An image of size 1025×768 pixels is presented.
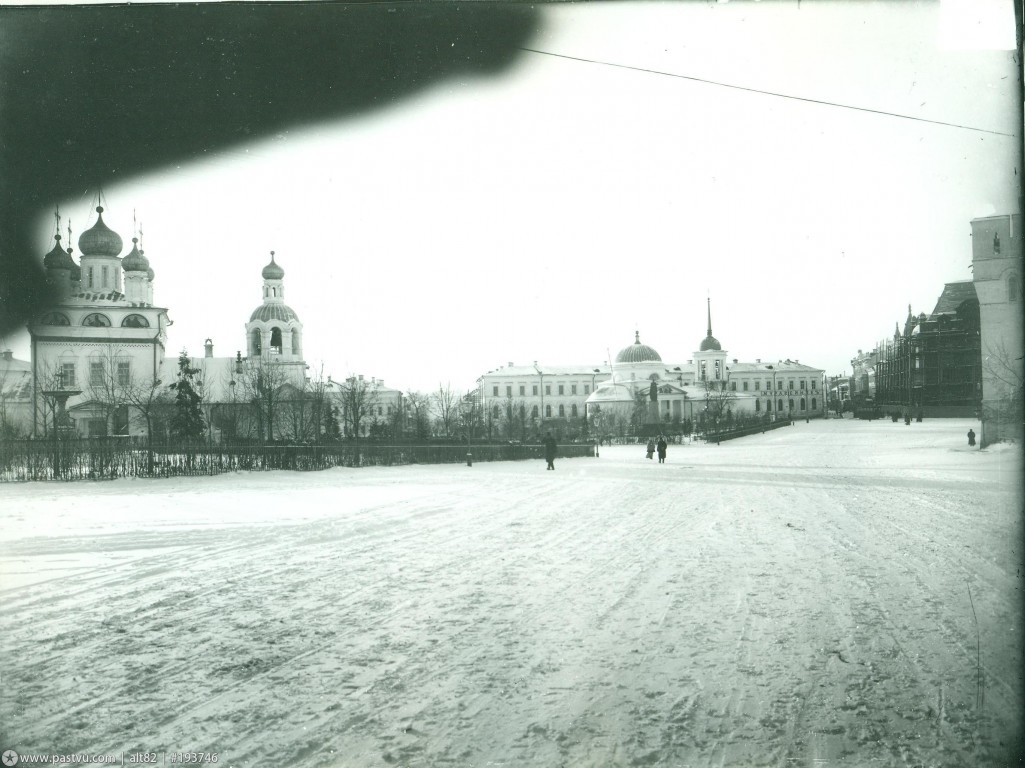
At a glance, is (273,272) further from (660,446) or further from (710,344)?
(660,446)

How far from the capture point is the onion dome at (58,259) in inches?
127

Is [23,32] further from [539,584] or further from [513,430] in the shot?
[513,430]

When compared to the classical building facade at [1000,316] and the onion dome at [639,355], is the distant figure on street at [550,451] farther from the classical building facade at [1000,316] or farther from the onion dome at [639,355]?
the classical building facade at [1000,316]

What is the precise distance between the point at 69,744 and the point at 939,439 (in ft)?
13.6

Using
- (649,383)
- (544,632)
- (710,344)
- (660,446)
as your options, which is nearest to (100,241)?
(544,632)

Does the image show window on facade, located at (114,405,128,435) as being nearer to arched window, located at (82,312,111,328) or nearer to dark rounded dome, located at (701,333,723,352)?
arched window, located at (82,312,111,328)

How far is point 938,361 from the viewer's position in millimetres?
3463

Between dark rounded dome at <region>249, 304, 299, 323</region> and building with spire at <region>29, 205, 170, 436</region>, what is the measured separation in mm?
525

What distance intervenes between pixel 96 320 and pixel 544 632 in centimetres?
Result: 289

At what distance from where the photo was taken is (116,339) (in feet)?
12.2

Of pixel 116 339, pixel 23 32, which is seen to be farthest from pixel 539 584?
pixel 23 32

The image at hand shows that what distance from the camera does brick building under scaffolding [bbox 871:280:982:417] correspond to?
3.17m

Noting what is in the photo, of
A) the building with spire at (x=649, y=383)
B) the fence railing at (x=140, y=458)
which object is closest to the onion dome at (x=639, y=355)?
the building with spire at (x=649, y=383)

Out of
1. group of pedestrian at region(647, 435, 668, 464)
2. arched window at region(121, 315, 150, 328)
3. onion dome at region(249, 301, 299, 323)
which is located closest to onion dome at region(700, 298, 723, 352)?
onion dome at region(249, 301, 299, 323)
